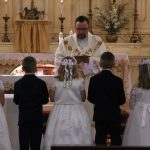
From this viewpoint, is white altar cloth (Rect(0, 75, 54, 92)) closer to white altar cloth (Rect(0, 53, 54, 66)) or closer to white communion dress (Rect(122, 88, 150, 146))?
white communion dress (Rect(122, 88, 150, 146))

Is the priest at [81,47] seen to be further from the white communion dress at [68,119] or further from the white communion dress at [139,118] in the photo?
the white communion dress at [139,118]

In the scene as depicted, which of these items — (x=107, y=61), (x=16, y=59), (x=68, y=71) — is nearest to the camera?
(x=107, y=61)

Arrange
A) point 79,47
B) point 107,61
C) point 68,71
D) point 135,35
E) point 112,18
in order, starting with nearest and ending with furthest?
point 107,61, point 68,71, point 79,47, point 112,18, point 135,35

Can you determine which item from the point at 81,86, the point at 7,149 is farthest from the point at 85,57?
the point at 7,149

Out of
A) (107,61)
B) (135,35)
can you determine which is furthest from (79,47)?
(135,35)

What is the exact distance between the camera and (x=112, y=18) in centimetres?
1355

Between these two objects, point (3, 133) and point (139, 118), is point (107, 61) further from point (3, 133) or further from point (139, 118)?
point (3, 133)

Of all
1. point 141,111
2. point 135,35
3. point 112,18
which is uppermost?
point 112,18

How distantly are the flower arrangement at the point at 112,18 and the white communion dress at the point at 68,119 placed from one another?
21.0 ft

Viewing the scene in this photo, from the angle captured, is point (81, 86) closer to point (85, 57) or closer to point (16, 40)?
point (85, 57)

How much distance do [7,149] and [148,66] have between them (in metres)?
2.21

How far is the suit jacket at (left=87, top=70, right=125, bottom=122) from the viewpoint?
22.8 ft

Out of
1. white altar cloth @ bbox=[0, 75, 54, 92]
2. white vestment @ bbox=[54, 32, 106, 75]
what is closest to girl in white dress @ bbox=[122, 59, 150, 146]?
white vestment @ bbox=[54, 32, 106, 75]

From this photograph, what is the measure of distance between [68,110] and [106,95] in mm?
604
